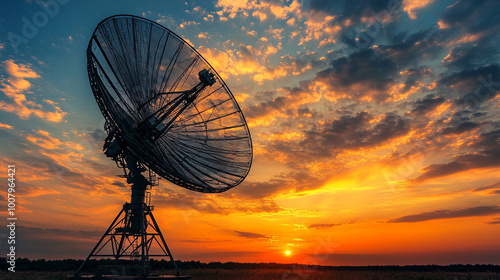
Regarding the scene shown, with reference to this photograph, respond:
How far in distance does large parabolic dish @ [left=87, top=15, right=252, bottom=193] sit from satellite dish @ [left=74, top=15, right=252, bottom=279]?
7 centimetres

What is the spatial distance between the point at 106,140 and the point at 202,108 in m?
8.66

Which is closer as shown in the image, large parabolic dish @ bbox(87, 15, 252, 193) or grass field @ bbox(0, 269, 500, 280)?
large parabolic dish @ bbox(87, 15, 252, 193)

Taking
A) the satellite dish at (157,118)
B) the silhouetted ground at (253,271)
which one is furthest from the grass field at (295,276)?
the satellite dish at (157,118)

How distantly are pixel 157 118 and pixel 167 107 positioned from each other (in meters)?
1.77

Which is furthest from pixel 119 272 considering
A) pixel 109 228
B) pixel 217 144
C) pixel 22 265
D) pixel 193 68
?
pixel 22 265

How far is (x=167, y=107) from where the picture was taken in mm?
28078

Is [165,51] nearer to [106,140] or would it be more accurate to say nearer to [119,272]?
[106,140]

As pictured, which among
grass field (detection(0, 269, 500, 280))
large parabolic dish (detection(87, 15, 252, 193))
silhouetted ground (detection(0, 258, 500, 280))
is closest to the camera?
large parabolic dish (detection(87, 15, 252, 193))

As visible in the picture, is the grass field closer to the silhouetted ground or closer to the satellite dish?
the silhouetted ground

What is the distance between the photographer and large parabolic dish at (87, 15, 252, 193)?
24.0m

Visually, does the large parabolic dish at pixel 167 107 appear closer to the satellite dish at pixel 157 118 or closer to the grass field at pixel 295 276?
Result: the satellite dish at pixel 157 118

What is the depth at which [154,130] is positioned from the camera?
26016 mm

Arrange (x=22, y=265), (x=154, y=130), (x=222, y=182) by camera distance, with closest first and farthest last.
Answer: (x=154, y=130) → (x=222, y=182) → (x=22, y=265)

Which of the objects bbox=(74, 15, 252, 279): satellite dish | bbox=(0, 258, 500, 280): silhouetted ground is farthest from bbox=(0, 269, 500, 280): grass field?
bbox=(74, 15, 252, 279): satellite dish
